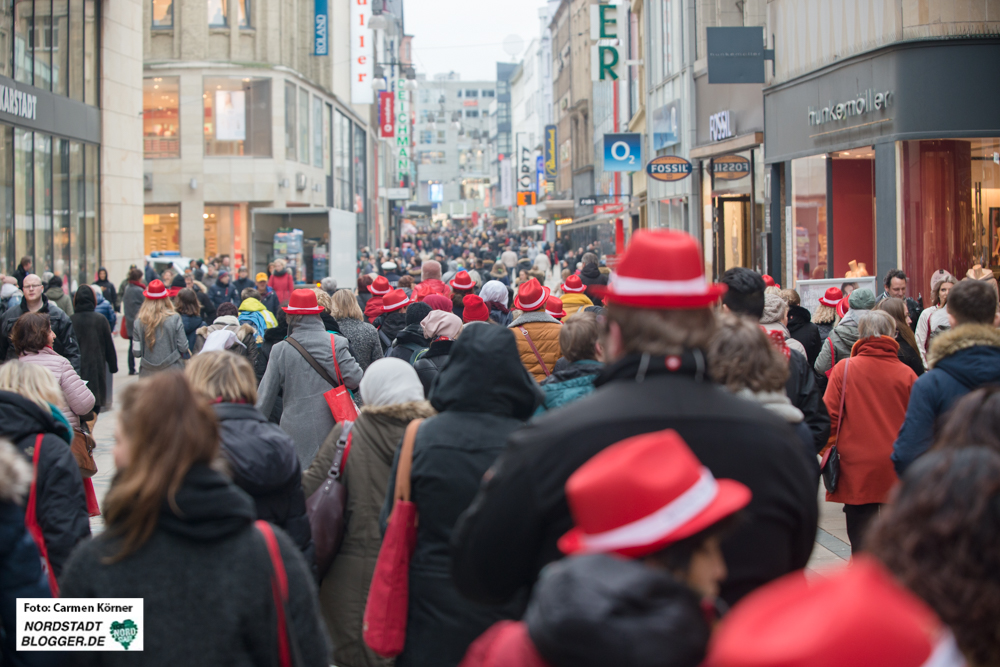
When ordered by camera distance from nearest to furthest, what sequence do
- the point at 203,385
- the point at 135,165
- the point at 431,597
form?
1. the point at 431,597
2. the point at 203,385
3. the point at 135,165

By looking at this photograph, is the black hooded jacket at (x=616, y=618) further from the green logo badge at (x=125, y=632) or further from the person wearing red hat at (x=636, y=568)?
the green logo badge at (x=125, y=632)

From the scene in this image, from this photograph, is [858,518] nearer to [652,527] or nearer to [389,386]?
[389,386]

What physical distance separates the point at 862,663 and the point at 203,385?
3.23 metres

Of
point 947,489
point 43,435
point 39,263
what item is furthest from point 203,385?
point 39,263

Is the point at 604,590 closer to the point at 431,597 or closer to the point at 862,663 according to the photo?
the point at 862,663

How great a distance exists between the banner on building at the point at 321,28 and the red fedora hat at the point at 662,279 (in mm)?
38158

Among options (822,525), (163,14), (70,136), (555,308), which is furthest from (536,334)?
(163,14)

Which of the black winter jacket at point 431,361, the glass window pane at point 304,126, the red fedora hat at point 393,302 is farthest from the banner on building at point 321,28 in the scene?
the black winter jacket at point 431,361

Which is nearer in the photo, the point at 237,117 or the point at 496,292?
the point at 496,292

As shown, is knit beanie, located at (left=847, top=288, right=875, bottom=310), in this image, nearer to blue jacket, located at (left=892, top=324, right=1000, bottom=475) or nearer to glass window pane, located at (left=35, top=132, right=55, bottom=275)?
blue jacket, located at (left=892, top=324, right=1000, bottom=475)

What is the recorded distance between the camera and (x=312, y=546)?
14.3 ft

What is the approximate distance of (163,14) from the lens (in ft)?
113

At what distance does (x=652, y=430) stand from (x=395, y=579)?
69.5 inches

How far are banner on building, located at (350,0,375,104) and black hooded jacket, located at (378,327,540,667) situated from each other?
4054 centimetres
